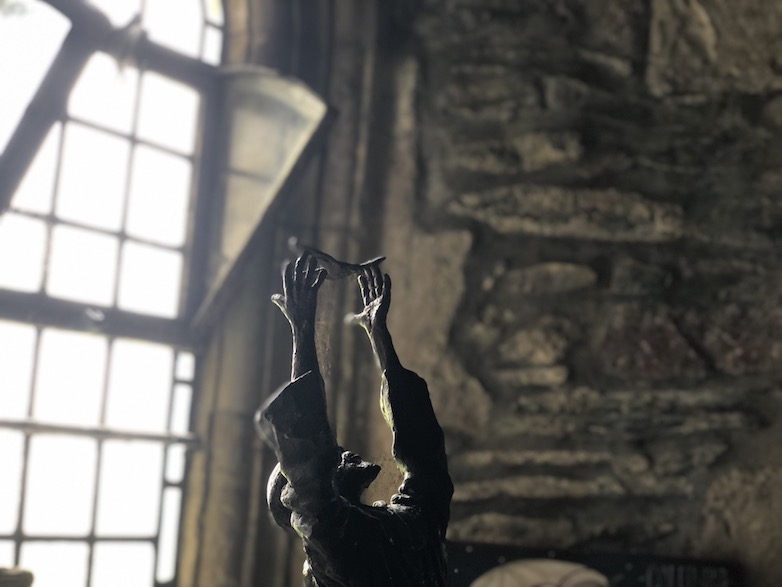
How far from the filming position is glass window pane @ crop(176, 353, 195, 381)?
6.40ft

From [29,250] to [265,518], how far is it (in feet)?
2.34

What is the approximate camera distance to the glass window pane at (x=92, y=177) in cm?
178

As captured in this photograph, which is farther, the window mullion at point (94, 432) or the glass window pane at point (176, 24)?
the glass window pane at point (176, 24)

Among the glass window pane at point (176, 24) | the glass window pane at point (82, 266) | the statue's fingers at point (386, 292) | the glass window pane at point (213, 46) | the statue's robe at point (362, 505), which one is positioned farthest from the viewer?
the glass window pane at point (213, 46)

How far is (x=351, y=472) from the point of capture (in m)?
0.80

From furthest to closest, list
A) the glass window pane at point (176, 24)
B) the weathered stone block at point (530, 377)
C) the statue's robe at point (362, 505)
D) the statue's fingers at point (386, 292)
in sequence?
1. the glass window pane at point (176, 24)
2. the weathered stone block at point (530, 377)
3. the statue's fingers at point (386, 292)
4. the statue's robe at point (362, 505)

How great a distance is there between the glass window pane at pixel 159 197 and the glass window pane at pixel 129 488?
45cm

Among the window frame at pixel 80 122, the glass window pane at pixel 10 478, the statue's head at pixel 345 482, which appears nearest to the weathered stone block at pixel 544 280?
the window frame at pixel 80 122

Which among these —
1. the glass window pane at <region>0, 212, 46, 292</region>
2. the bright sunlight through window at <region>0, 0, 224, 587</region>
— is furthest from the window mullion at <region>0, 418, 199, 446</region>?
the glass window pane at <region>0, 212, 46, 292</region>

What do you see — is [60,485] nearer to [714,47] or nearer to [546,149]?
[546,149]

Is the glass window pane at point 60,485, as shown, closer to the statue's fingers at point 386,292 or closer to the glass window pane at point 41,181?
the glass window pane at point 41,181

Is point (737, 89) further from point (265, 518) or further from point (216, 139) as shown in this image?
point (265, 518)

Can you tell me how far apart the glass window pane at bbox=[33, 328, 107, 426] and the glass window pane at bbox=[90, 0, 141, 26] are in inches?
25.7

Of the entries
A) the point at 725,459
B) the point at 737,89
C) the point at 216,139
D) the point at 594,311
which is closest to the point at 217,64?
the point at 216,139
